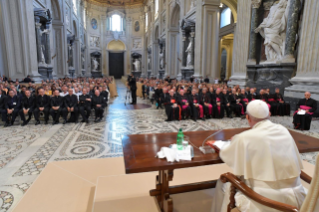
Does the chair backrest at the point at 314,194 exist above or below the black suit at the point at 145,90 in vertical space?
above

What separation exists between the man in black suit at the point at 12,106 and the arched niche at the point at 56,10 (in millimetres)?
12489

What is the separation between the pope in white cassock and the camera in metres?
1.57

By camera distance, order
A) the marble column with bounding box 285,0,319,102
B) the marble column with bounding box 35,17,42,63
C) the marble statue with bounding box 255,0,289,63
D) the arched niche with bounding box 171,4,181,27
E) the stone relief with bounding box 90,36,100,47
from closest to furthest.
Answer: the marble column with bounding box 285,0,319,102 → the marble statue with bounding box 255,0,289,63 → the marble column with bounding box 35,17,42,63 → the arched niche with bounding box 171,4,181,27 → the stone relief with bounding box 90,36,100,47

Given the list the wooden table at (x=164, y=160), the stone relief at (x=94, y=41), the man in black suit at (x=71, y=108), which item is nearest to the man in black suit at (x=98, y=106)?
the man in black suit at (x=71, y=108)

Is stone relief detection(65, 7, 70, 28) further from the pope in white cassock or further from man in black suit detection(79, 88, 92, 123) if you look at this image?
the pope in white cassock

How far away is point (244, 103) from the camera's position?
7.64 metres

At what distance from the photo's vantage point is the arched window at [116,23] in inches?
1198

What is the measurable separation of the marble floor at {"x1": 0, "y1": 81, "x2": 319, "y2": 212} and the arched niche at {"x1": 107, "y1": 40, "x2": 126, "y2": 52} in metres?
25.7

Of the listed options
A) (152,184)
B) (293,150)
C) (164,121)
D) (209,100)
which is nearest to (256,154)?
(293,150)

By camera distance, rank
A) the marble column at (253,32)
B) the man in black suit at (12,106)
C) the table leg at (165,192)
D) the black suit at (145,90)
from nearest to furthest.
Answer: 1. the table leg at (165,192)
2. the man in black suit at (12,106)
3. the marble column at (253,32)
4. the black suit at (145,90)

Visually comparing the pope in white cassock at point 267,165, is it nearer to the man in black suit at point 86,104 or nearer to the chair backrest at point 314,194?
the chair backrest at point 314,194

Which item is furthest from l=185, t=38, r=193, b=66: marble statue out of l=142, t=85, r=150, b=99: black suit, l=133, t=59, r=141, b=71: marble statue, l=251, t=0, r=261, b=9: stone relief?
l=133, t=59, r=141, b=71: marble statue

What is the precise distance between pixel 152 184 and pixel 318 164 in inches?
88.0

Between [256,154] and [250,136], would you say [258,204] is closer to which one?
[256,154]
